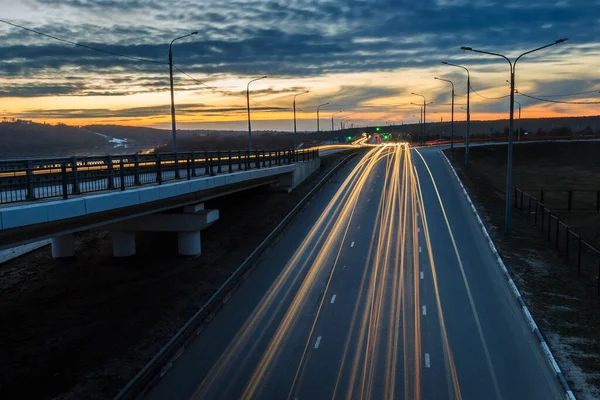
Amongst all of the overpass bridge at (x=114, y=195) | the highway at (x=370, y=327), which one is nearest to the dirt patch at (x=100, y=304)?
the highway at (x=370, y=327)

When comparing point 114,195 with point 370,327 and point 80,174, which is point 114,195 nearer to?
point 80,174

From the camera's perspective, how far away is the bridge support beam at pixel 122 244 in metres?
29.1

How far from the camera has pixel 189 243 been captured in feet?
92.9

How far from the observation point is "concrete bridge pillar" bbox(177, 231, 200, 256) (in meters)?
28.3

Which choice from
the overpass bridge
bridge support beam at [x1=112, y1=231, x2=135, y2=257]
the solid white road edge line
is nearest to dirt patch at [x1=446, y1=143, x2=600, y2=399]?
the solid white road edge line

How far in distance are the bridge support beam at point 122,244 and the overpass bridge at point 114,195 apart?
0.17 ft

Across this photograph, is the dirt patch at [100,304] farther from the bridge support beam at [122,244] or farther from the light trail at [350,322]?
the light trail at [350,322]

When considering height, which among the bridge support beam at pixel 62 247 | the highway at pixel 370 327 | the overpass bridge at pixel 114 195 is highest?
the overpass bridge at pixel 114 195

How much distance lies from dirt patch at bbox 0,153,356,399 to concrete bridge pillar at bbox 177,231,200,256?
24.9 inches

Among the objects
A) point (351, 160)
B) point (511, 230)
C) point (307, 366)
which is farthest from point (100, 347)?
point (351, 160)

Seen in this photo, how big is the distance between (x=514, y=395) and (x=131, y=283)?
17.1 metres

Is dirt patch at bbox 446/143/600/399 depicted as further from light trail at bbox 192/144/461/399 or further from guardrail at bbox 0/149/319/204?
guardrail at bbox 0/149/319/204

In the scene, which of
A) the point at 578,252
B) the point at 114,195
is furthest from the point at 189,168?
the point at 578,252

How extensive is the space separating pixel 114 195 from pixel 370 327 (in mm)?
10000
